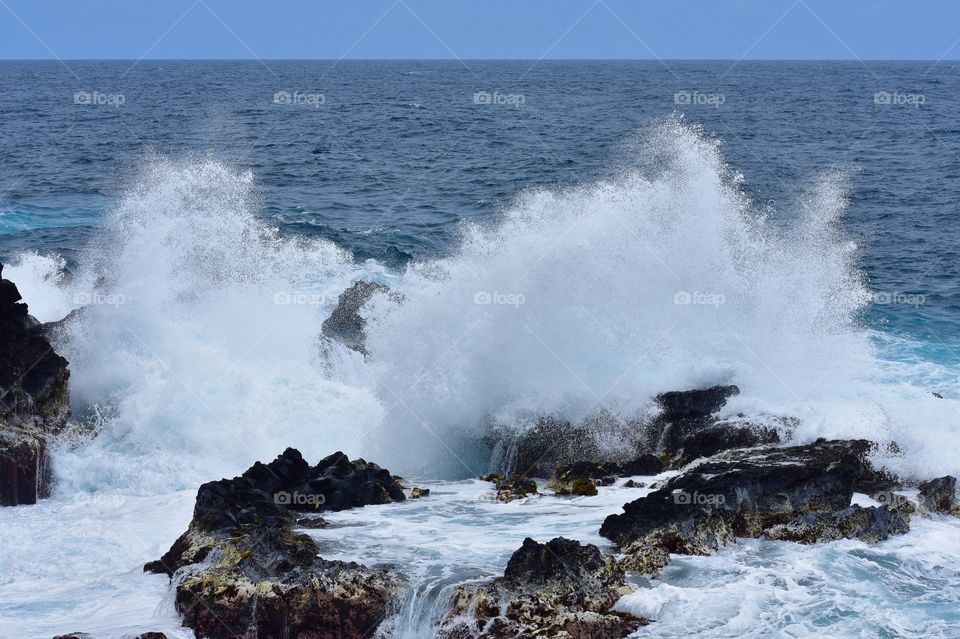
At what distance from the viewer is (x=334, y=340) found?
21750 millimetres

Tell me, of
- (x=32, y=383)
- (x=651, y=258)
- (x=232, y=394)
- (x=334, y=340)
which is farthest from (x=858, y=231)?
(x=32, y=383)

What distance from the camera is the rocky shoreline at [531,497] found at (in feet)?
36.4

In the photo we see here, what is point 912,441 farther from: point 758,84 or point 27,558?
point 758,84

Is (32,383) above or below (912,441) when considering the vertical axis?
above

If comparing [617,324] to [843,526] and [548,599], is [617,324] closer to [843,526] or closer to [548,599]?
[843,526]

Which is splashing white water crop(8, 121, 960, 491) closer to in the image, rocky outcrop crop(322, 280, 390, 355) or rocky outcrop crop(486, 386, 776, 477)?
rocky outcrop crop(486, 386, 776, 477)

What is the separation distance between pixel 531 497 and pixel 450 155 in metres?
37.9

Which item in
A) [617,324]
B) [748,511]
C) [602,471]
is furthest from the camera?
[617,324]

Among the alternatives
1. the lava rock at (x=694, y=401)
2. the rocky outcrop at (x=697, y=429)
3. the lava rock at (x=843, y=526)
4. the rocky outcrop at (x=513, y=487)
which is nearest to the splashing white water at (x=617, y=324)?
the lava rock at (x=694, y=401)

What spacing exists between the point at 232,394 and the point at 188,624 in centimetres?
885

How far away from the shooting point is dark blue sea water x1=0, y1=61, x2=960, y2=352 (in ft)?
109

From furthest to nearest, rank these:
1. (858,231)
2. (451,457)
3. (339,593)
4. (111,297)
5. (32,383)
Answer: (858,231) → (111,297) → (451,457) → (32,383) → (339,593)

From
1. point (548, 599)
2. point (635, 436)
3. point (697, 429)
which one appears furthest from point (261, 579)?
point (697, 429)

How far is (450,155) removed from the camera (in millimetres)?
51312
